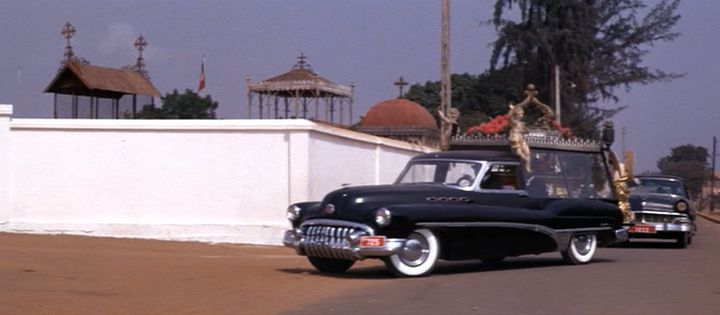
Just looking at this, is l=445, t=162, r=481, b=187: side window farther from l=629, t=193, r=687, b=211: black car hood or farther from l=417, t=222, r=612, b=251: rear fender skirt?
l=629, t=193, r=687, b=211: black car hood

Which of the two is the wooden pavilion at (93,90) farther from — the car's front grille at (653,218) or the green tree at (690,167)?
the green tree at (690,167)

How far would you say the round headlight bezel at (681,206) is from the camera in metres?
21.4

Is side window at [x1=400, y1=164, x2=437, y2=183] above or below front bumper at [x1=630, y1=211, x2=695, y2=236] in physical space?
above

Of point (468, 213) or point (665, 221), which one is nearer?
point (468, 213)

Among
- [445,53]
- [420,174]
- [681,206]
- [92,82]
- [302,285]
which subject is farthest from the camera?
[92,82]

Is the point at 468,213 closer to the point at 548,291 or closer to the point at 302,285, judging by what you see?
the point at 548,291

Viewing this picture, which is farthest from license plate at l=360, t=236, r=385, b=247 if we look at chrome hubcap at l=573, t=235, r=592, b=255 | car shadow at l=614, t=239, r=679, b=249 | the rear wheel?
car shadow at l=614, t=239, r=679, b=249

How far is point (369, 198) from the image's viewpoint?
13.0 m

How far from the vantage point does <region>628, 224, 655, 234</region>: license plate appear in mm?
21250

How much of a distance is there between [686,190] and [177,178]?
1121cm

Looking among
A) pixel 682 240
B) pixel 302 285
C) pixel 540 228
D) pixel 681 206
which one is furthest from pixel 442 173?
pixel 681 206

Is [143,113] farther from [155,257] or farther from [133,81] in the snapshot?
[155,257]

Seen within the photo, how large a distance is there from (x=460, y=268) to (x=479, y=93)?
46734mm

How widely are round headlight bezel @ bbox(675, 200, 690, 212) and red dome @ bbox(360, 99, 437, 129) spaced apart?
1799cm
